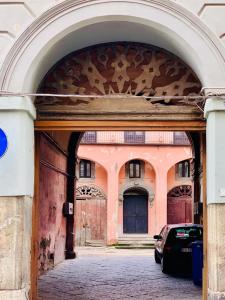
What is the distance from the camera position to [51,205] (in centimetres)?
1577

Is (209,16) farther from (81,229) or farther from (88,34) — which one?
(81,229)

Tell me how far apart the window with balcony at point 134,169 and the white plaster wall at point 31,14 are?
27983 mm

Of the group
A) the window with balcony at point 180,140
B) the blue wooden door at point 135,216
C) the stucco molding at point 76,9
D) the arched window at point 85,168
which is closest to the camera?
the stucco molding at point 76,9

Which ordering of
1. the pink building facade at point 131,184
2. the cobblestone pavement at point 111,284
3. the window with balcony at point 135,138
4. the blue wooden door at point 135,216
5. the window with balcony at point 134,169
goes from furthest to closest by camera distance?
1. the window with balcony at point 134,169
2. the window with balcony at point 135,138
3. the blue wooden door at point 135,216
4. the pink building facade at point 131,184
5. the cobblestone pavement at point 111,284

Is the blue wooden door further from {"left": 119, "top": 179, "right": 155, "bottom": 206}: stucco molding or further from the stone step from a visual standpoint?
the stone step

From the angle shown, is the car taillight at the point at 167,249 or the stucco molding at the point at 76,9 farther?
the car taillight at the point at 167,249

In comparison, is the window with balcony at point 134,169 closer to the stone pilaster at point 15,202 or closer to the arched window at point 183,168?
the arched window at point 183,168

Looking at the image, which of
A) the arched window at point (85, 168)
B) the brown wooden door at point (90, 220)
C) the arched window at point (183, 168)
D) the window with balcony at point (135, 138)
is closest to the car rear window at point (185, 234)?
the brown wooden door at point (90, 220)

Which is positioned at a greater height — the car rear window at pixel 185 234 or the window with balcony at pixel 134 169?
the window with balcony at pixel 134 169

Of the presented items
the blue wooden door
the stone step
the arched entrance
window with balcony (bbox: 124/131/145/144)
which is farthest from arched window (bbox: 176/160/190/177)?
the arched entrance

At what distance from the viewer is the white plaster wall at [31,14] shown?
8227 millimetres

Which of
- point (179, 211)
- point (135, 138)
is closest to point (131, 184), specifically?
point (135, 138)

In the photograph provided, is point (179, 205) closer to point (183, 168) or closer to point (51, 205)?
point (183, 168)

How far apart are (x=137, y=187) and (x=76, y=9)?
2800cm
